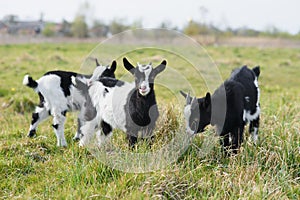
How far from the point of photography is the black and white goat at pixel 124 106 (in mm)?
4332

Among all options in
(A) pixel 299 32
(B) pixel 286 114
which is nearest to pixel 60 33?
(A) pixel 299 32

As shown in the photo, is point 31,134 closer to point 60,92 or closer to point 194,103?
point 60,92

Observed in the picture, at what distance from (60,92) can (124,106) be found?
3.64 ft

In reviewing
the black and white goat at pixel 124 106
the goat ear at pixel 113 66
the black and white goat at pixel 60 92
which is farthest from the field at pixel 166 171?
the goat ear at pixel 113 66

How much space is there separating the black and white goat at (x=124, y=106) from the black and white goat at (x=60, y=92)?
17 cm

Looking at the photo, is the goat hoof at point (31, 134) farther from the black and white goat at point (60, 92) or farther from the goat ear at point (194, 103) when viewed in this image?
the goat ear at point (194, 103)

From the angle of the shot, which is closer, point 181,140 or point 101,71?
point 181,140

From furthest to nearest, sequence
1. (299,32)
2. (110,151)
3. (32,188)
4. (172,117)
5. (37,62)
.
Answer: (299,32) → (37,62) → (172,117) → (110,151) → (32,188)

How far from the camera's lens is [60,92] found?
5.25 metres

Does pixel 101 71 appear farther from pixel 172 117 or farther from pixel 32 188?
pixel 32 188

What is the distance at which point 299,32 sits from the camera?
45719 mm

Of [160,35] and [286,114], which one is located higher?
[160,35]

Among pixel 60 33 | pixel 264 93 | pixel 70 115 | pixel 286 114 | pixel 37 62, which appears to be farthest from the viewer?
pixel 60 33

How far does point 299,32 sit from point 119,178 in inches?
1828
